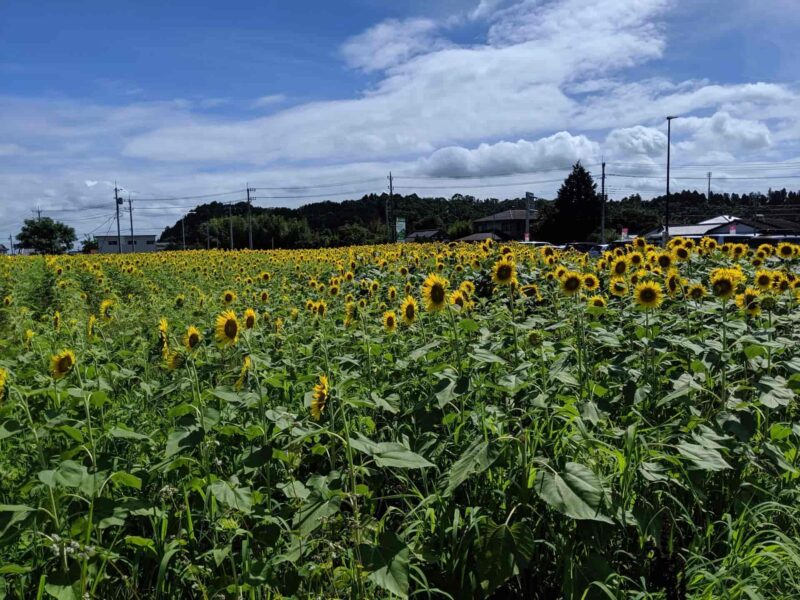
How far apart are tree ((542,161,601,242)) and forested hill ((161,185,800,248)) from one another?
0.35 feet

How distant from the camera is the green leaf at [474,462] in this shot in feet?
5.79

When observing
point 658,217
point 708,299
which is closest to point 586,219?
point 658,217

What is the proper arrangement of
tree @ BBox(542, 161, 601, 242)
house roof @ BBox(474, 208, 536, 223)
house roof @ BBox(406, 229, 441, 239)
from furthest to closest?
1. house roof @ BBox(474, 208, 536, 223)
2. house roof @ BBox(406, 229, 441, 239)
3. tree @ BBox(542, 161, 601, 242)

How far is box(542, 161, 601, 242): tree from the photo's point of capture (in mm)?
60438

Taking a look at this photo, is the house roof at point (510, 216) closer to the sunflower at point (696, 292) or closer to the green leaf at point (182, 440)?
the sunflower at point (696, 292)

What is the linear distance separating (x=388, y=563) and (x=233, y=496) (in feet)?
1.74

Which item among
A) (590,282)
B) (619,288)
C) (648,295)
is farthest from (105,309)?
(648,295)

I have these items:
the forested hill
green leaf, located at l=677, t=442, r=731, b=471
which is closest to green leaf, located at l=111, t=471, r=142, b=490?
green leaf, located at l=677, t=442, r=731, b=471

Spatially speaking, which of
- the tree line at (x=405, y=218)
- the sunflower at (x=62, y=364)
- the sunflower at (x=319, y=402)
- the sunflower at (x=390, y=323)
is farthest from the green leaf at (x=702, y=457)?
the tree line at (x=405, y=218)

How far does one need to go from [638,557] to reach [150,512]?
1.69 m

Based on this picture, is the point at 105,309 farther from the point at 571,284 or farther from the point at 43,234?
the point at 43,234

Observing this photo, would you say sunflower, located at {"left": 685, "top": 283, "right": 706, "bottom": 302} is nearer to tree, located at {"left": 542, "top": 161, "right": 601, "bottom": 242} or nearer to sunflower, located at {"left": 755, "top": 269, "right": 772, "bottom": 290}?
sunflower, located at {"left": 755, "top": 269, "right": 772, "bottom": 290}

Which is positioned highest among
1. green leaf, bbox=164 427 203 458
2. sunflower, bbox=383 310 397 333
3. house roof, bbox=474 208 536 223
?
house roof, bbox=474 208 536 223

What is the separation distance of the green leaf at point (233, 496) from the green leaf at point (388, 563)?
15.2 inches
